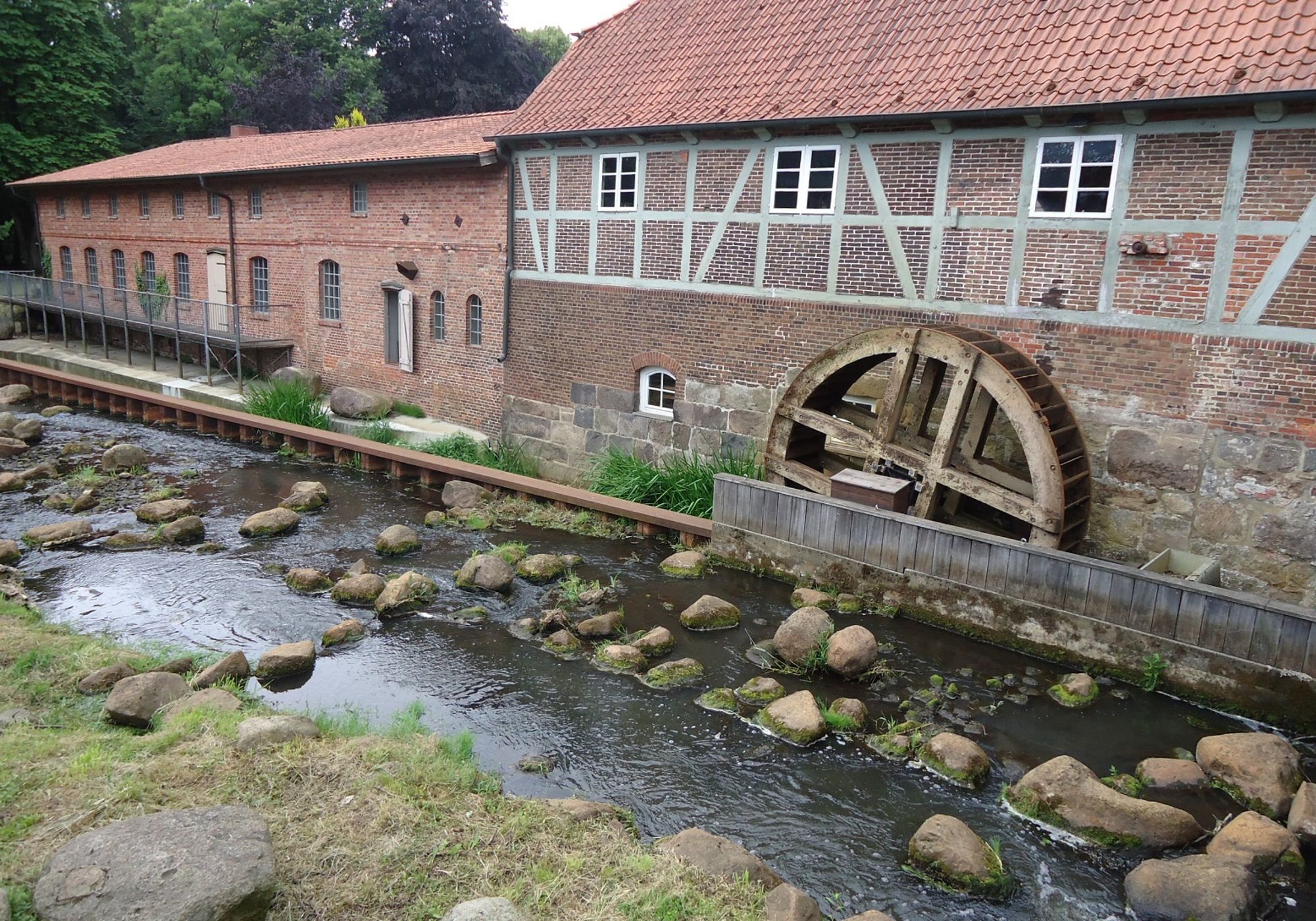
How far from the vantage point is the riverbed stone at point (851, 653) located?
7445mm

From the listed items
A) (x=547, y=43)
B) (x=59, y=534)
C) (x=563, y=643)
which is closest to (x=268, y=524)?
(x=59, y=534)

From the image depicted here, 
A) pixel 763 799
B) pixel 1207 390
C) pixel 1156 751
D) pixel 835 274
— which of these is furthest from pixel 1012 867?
pixel 835 274

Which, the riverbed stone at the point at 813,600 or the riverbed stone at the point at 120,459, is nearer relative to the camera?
the riverbed stone at the point at 813,600

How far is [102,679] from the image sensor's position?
21.2 feet

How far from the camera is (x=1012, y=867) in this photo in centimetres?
534

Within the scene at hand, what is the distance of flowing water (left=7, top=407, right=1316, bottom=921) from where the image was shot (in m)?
5.44

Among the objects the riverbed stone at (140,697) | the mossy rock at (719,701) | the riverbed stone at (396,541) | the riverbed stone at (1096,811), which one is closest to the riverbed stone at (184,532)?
the riverbed stone at (396,541)

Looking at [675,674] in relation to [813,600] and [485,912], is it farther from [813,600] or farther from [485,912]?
[485,912]

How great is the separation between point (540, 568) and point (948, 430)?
437 cm

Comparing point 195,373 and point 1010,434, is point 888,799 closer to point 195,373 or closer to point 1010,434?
point 1010,434

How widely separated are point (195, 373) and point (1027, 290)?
1627cm

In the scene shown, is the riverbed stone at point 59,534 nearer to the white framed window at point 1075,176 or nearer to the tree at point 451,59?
the white framed window at point 1075,176

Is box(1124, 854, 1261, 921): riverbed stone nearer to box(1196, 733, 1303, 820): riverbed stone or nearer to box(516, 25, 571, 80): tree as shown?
box(1196, 733, 1303, 820): riverbed stone

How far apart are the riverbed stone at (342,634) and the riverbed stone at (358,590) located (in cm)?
68
